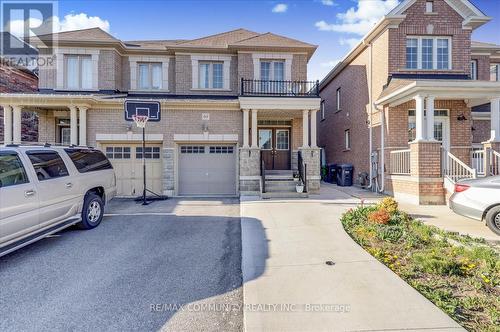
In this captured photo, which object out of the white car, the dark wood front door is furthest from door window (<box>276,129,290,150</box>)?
the white car

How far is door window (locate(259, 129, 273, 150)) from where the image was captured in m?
12.8

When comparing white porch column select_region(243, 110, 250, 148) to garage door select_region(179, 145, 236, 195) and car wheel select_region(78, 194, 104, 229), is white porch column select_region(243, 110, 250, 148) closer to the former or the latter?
garage door select_region(179, 145, 236, 195)

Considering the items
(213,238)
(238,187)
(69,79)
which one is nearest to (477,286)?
(213,238)

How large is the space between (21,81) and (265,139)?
13596 millimetres

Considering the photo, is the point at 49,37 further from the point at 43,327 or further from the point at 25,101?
the point at 43,327

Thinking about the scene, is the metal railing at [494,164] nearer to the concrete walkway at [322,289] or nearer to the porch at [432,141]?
the porch at [432,141]

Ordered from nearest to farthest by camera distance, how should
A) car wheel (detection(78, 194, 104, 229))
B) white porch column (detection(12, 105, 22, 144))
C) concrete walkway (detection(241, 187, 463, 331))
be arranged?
concrete walkway (detection(241, 187, 463, 331)) → car wheel (detection(78, 194, 104, 229)) → white porch column (detection(12, 105, 22, 144))

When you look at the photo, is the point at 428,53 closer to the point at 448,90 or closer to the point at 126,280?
the point at 448,90

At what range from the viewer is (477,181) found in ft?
19.6

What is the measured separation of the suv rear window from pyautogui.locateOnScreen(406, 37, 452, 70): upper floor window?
1180cm

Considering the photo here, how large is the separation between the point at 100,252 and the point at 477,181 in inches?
305

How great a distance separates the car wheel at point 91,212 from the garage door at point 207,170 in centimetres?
479

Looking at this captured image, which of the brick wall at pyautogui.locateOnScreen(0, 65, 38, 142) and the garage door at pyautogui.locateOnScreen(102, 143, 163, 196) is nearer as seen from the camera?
the garage door at pyautogui.locateOnScreen(102, 143, 163, 196)

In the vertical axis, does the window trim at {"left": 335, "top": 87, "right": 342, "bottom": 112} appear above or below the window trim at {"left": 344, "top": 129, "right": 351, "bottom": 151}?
above
